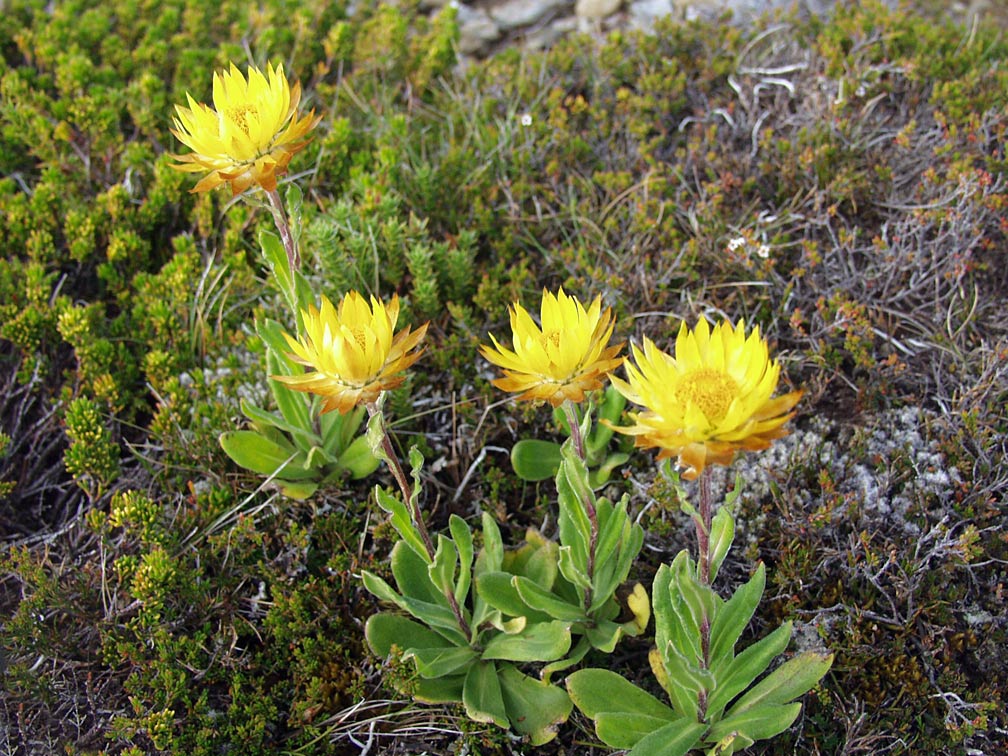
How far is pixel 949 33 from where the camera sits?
4.39 m

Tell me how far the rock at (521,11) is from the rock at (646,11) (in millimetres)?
534

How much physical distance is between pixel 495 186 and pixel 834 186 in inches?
55.6

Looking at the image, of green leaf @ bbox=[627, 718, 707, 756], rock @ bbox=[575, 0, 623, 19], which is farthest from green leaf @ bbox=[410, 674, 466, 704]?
rock @ bbox=[575, 0, 623, 19]

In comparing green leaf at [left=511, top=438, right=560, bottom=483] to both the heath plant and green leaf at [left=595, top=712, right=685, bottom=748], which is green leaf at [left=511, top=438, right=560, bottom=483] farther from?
green leaf at [left=595, top=712, right=685, bottom=748]

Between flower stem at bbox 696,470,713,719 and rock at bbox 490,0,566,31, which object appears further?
rock at bbox 490,0,566,31

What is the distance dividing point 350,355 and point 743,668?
1.28m

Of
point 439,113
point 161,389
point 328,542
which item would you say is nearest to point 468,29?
point 439,113

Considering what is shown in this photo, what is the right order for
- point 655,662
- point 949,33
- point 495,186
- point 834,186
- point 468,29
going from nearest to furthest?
point 655,662, point 834,186, point 495,186, point 949,33, point 468,29

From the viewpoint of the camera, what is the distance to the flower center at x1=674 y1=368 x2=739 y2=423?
1929mm

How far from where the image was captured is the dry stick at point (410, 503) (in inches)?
88.0

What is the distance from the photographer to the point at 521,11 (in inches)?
214

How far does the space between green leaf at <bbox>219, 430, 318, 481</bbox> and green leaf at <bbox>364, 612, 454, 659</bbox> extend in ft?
1.94

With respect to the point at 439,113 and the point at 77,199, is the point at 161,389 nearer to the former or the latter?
the point at 77,199

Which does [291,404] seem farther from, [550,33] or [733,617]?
[550,33]
